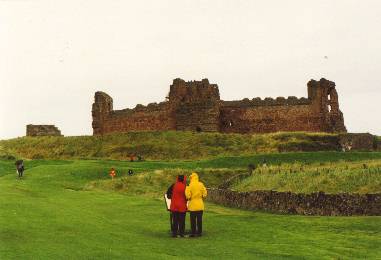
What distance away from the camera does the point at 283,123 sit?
76625 millimetres

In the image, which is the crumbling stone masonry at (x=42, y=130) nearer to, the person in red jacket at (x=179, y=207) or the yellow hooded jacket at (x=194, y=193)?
the person in red jacket at (x=179, y=207)

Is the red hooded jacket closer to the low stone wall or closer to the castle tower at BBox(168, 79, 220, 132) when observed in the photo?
the low stone wall

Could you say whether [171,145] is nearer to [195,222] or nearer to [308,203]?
[308,203]

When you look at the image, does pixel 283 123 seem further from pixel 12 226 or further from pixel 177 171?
pixel 12 226

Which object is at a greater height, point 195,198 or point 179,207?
point 195,198

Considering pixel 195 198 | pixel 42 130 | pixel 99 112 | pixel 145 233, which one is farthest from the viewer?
pixel 42 130

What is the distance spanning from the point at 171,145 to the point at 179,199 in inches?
1839

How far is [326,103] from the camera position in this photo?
75.7m

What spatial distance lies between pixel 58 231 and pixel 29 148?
58.6 m

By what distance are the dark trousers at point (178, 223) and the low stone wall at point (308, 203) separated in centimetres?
870

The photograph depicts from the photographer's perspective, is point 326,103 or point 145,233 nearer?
point 145,233

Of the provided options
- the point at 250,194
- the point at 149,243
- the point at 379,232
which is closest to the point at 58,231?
the point at 149,243

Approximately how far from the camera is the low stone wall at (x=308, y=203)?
80.6 ft

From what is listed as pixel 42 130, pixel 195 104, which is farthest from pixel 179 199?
pixel 42 130
